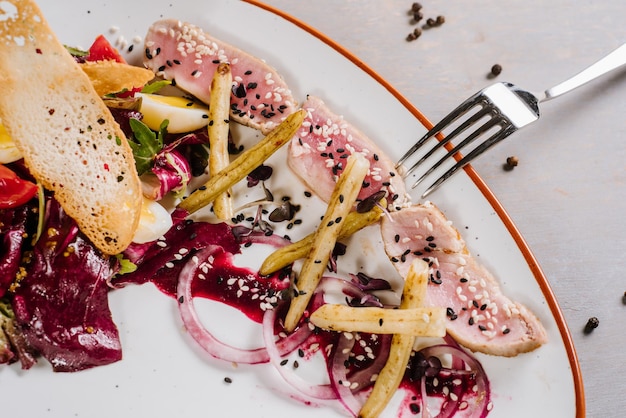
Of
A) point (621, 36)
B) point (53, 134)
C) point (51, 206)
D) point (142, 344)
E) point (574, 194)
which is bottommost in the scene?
point (142, 344)

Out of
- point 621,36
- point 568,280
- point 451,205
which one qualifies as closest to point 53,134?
point 451,205

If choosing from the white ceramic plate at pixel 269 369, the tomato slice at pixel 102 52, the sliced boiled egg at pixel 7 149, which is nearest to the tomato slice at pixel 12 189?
the sliced boiled egg at pixel 7 149

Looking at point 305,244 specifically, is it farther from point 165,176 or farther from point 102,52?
point 102,52

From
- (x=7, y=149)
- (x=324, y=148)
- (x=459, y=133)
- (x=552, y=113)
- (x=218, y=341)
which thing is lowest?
(x=218, y=341)

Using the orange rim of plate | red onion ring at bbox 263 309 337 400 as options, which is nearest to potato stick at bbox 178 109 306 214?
the orange rim of plate

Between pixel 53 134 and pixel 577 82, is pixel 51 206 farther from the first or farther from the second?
pixel 577 82

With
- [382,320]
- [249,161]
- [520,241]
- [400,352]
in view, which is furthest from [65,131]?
[520,241]
